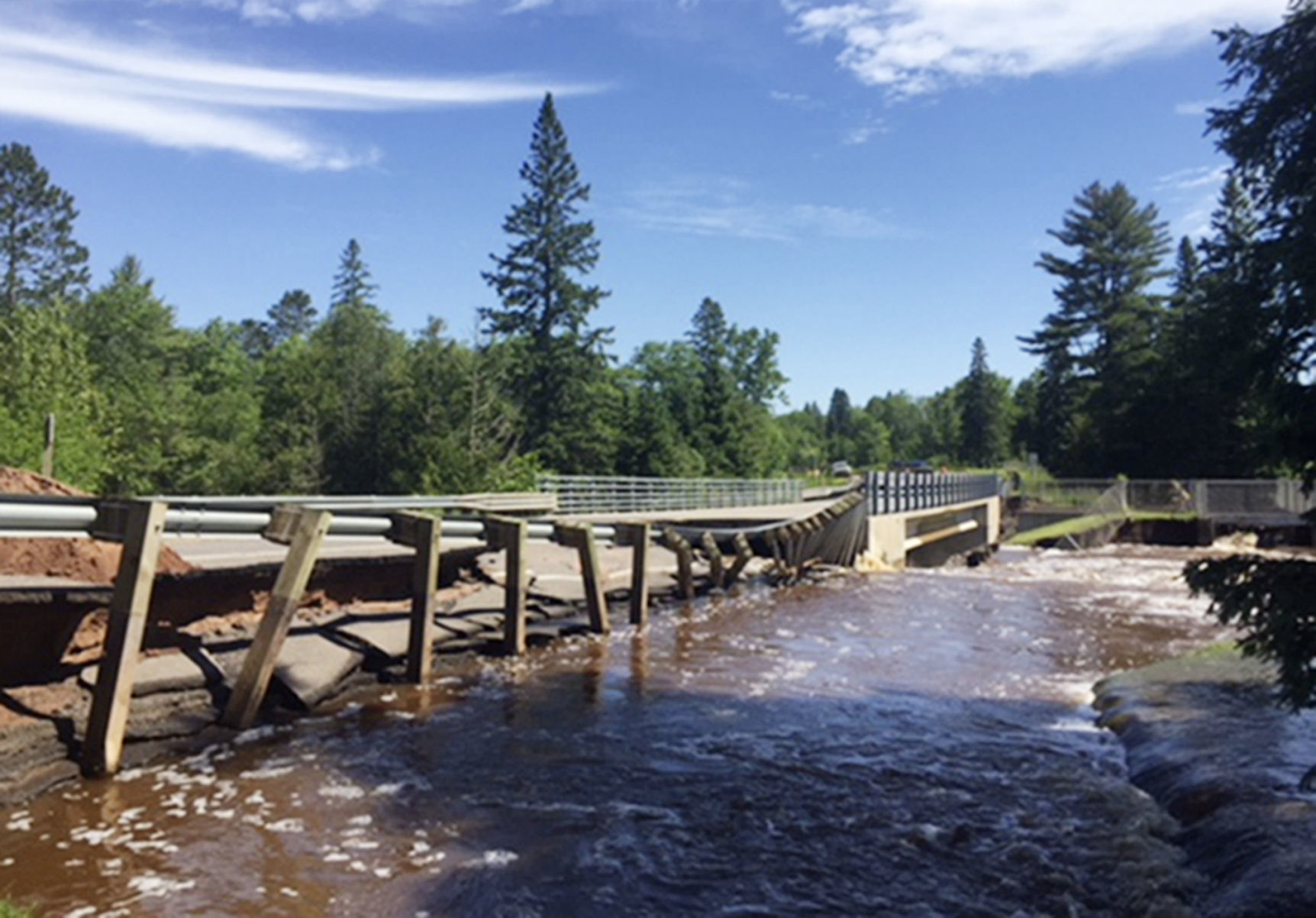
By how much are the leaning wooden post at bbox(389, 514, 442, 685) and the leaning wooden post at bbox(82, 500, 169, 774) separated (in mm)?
3001

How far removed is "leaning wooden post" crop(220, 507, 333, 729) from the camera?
7.91 m

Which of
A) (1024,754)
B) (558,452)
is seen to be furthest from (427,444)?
(1024,754)

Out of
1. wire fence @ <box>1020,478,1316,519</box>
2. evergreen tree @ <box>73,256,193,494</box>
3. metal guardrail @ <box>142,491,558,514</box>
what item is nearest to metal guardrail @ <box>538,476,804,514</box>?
metal guardrail @ <box>142,491,558,514</box>

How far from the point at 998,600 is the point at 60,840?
1675 centimetres

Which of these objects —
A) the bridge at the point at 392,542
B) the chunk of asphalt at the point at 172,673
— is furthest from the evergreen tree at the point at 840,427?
the chunk of asphalt at the point at 172,673

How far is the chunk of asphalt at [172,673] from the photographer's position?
7574 mm

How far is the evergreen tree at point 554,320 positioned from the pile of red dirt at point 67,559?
46.2 meters

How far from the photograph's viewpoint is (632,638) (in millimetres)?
13336

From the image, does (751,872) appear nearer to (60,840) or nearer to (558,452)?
(60,840)

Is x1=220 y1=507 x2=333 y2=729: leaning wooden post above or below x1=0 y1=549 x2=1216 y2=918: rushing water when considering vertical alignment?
above

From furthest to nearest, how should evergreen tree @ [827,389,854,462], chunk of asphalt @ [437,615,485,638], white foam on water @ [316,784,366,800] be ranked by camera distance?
evergreen tree @ [827,389,854,462] < chunk of asphalt @ [437,615,485,638] < white foam on water @ [316,784,366,800]

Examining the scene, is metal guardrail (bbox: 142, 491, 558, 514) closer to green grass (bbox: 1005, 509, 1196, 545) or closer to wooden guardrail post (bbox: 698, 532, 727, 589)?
wooden guardrail post (bbox: 698, 532, 727, 589)

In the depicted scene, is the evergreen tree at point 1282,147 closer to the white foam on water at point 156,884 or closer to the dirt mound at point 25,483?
the white foam on water at point 156,884

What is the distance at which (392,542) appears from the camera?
36.1 ft
